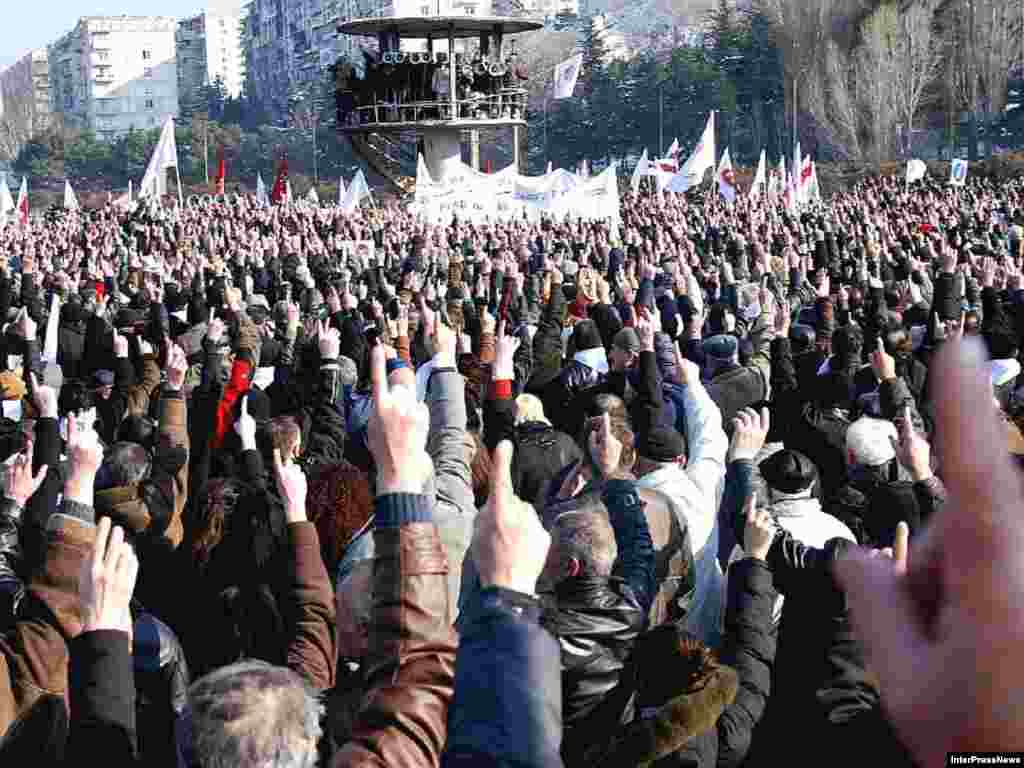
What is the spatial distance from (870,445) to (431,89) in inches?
1631

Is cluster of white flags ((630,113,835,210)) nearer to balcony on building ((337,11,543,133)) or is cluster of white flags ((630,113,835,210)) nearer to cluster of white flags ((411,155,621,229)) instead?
cluster of white flags ((411,155,621,229))

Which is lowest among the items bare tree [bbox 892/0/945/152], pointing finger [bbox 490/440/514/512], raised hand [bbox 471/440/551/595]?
raised hand [bbox 471/440/551/595]

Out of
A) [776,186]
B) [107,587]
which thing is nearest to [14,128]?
[776,186]

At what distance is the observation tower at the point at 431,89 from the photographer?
44.6 metres

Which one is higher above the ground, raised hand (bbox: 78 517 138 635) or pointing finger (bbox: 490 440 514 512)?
pointing finger (bbox: 490 440 514 512)

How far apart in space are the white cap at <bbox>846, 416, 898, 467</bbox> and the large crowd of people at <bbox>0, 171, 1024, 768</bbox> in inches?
0.4

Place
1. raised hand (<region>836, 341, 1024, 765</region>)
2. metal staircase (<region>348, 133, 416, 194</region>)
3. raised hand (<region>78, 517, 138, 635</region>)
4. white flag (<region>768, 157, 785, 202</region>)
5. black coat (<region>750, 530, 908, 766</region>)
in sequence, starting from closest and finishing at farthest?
raised hand (<region>836, 341, 1024, 765</region>) → raised hand (<region>78, 517, 138, 635</region>) → black coat (<region>750, 530, 908, 766</region>) → white flag (<region>768, 157, 785, 202</region>) → metal staircase (<region>348, 133, 416, 194</region>)

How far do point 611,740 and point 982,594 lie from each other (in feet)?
5.49

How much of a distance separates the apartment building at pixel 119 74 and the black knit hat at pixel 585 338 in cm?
13655

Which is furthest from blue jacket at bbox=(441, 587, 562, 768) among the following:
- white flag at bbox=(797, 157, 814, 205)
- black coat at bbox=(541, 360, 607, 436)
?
white flag at bbox=(797, 157, 814, 205)

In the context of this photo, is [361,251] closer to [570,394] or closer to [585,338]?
[585,338]

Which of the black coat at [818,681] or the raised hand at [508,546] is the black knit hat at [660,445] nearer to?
the black coat at [818,681]

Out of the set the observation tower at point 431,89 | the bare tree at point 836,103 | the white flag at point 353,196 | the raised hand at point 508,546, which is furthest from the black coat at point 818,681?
the bare tree at point 836,103

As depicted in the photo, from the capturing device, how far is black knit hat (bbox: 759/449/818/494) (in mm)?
4109
